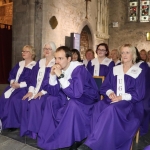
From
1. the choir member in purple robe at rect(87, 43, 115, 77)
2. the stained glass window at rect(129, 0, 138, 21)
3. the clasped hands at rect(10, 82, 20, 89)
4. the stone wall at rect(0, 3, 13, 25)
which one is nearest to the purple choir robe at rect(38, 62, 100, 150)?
the clasped hands at rect(10, 82, 20, 89)

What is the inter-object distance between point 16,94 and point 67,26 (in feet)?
18.0

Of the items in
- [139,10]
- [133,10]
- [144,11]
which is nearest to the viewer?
[144,11]

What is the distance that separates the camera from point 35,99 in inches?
130

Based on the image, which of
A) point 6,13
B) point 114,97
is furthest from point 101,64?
point 6,13

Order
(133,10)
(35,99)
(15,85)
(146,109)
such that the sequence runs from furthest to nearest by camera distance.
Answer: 1. (133,10)
2. (15,85)
3. (146,109)
4. (35,99)

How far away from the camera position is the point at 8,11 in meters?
10.6

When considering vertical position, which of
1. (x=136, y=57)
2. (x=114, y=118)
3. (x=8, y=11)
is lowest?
(x=114, y=118)

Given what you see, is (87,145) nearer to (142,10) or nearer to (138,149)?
(138,149)

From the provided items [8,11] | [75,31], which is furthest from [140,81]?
[8,11]

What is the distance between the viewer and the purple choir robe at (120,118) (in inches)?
99.7

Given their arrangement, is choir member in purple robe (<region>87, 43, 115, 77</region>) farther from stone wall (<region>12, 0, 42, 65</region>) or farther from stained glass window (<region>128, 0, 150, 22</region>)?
stained glass window (<region>128, 0, 150, 22</region>)

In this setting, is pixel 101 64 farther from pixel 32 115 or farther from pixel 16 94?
pixel 32 115

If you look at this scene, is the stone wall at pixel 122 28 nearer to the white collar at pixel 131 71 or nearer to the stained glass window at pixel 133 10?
the stained glass window at pixel 133 10

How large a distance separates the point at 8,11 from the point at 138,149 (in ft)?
31.4
